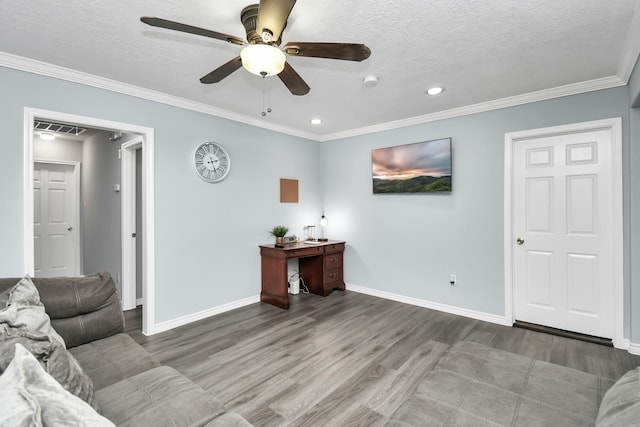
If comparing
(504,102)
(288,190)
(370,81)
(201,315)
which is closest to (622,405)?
(370,81)

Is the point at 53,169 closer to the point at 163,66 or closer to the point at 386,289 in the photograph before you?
the point at 163,66

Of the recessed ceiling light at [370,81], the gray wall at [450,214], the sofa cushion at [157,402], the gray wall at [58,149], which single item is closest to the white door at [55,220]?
the gray wall at [58,149]

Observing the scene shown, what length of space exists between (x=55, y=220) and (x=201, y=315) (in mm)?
3482

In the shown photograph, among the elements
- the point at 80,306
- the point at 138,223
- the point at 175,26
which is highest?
the point at 175,26

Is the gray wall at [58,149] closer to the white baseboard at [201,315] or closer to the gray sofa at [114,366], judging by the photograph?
the white baseboard at [201,315]

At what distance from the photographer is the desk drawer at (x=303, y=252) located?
4.00 meters

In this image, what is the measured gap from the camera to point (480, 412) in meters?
1.65

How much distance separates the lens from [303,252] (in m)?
4.16

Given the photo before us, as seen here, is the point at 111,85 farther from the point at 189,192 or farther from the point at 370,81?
the point at 370,81

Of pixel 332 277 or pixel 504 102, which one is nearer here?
pixel 504 102

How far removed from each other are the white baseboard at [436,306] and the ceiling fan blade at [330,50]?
325 centimetres

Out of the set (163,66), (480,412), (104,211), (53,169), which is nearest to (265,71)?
(163,66)

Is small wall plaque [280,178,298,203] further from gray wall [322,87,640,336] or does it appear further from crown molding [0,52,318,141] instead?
crown molding [0,52,318,141]

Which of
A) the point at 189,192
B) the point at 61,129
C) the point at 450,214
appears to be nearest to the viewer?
the point at 189,192
